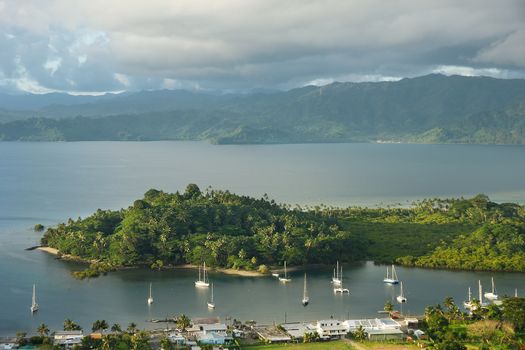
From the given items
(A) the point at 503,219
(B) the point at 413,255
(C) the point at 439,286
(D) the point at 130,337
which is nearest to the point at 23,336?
(D) the point at 130,337

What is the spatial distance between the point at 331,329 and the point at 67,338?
22.5 metres

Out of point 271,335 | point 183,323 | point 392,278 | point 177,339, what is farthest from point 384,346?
point 392,278

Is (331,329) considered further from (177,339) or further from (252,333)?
(177,339)

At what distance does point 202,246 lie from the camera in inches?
3255

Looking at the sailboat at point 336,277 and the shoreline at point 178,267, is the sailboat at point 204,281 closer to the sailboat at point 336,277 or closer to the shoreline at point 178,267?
the shoreline at point 178,267

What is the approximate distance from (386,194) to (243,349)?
109857 millimetres

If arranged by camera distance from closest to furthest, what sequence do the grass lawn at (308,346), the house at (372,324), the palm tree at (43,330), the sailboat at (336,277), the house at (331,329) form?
the grass lawn at (308,346)
the palm tree at (43,330)
the house at (331,329)
the house at (372,324)
the sailboat at (336,277)

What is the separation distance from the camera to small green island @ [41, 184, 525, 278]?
81.1 metres

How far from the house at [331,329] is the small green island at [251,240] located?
73.9ft

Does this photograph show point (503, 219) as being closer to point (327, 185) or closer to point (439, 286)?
point (439, 286)

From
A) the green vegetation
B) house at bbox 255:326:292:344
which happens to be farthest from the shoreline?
the green vegetation

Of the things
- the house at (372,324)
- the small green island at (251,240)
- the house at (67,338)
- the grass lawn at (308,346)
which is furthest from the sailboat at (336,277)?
the house at (67,338)

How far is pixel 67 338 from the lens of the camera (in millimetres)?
53281

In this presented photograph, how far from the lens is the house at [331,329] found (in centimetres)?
5550
